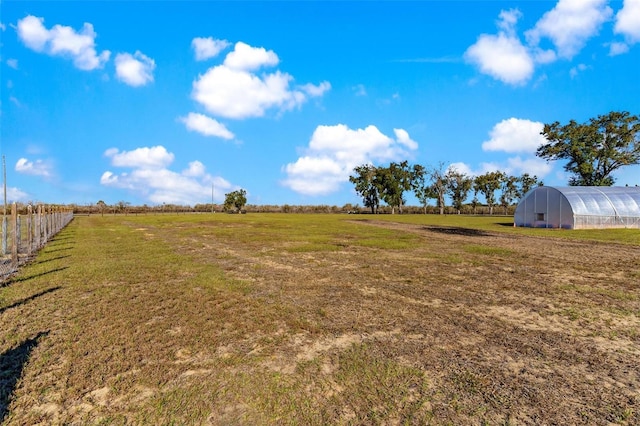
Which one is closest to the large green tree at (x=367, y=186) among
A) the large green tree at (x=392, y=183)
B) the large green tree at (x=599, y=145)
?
the large green tree at (x=392, y=183)

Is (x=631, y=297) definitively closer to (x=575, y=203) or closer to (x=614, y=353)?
(x=614, y=353)

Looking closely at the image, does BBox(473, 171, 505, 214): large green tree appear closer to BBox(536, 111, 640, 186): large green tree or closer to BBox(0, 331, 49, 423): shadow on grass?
BBox(536, 111, 640, 186): large green tree

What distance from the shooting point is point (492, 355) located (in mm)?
4641

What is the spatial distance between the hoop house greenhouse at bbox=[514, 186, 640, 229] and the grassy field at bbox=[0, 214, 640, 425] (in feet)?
77.6

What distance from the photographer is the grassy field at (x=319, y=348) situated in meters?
3.39

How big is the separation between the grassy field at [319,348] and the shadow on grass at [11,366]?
3cm

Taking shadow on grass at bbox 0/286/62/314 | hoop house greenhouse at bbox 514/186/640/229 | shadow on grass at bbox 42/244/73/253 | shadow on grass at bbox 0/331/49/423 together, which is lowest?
shadow on grass at bbox 0/331/49/423

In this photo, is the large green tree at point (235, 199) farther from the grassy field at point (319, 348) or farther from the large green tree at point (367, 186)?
the grassy field at point (319, 348)

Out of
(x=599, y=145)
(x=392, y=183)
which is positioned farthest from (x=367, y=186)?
(x=599, y=145)

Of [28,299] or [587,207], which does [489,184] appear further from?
[28,299]

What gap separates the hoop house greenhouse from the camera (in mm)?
29344

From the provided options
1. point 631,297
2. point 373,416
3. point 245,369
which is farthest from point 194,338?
point 631,297

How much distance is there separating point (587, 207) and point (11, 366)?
37.9m

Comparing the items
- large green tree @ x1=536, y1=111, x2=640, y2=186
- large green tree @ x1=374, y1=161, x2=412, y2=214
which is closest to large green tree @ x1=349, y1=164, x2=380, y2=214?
large green tree @ x1=374, y1=161, x2=412, y2=214
